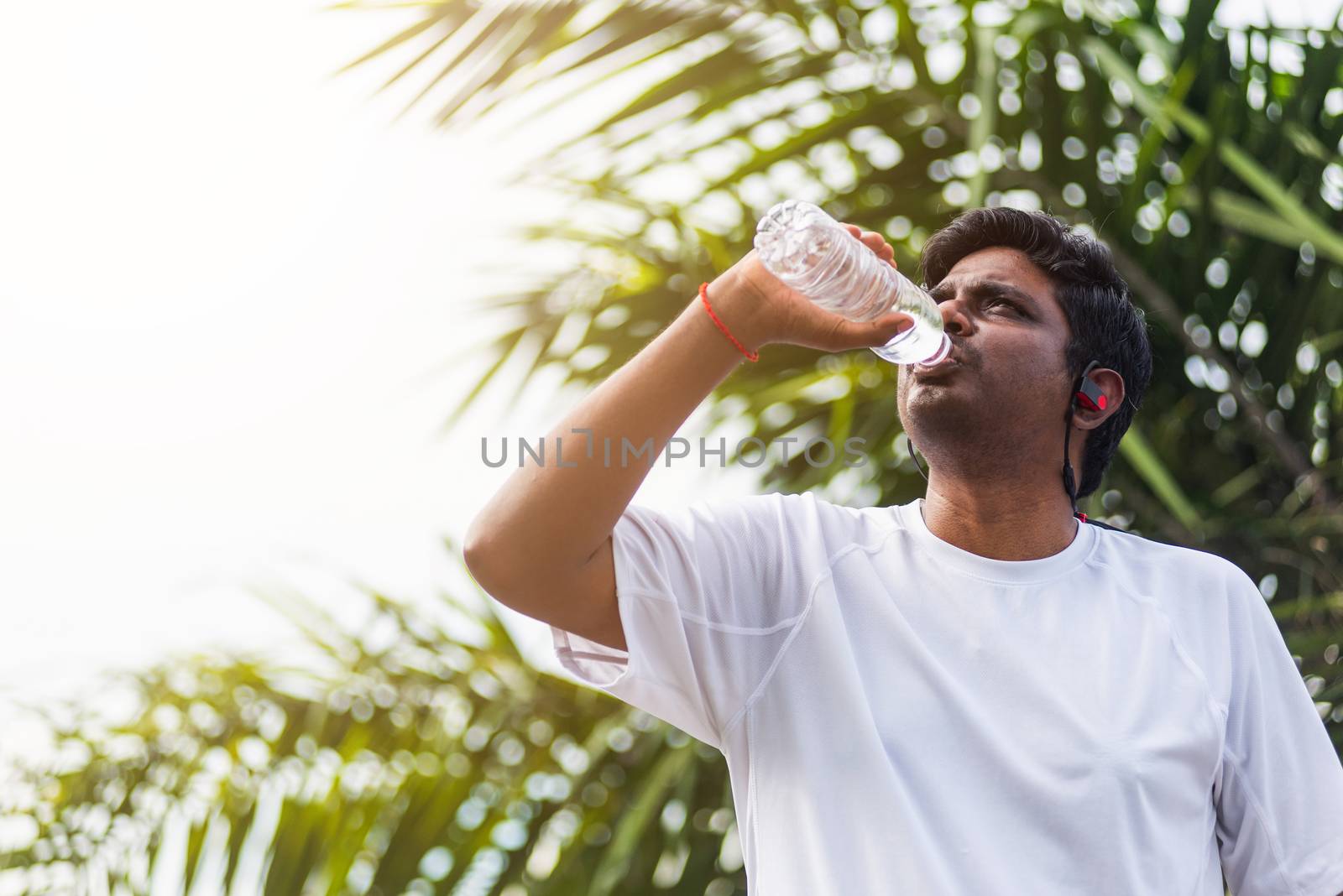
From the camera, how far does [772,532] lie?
3.25 ft

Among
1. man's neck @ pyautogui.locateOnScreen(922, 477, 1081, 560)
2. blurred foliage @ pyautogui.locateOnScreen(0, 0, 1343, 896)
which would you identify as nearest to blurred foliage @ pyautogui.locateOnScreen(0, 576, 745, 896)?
blurred foliage @ pyautogui.locateOnScreen(0, 0, 1343, 896)

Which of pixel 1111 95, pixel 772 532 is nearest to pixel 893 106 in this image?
pixel 1111 95

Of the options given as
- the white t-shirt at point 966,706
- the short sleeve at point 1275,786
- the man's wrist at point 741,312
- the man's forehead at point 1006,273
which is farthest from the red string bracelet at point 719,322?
the short sleeve at point 1275,786

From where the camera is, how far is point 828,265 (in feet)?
2.90

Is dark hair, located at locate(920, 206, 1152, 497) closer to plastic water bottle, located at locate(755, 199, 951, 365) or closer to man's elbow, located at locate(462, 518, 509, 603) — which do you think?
plastic water bottle, located at locate(755, 199, 951, 365)

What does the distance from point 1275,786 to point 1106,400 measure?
370mm

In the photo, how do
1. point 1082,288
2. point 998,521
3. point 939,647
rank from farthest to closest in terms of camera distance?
1. point 1082,288
2. point 998,521
3. point 939,647

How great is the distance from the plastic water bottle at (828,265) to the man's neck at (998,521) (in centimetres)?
19

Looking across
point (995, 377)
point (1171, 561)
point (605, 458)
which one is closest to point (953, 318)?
point (995, 377)

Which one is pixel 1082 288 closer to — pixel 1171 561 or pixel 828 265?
pixel 1171 561

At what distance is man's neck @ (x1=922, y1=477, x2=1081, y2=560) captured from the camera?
105cm

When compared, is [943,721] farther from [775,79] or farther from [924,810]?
[775,79]

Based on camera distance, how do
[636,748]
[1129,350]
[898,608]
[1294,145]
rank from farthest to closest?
[636,748]
[1294,145]
[1129,350]
[898,608]

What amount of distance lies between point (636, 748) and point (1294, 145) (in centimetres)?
120
